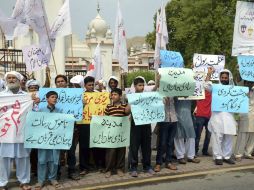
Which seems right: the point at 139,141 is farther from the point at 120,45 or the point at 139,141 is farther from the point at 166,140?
the point at 120,45

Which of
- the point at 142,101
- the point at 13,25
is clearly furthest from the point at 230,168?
the point at 13,25

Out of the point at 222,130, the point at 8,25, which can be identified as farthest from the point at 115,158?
the point at 8,25

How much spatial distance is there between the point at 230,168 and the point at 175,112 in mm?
1432

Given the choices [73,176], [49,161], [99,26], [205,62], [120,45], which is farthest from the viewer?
[99,26]

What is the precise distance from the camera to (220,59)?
9133 mm

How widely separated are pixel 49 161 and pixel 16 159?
0.50 meters

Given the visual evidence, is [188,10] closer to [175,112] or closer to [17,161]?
[175,112]

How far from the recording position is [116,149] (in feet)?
24.2

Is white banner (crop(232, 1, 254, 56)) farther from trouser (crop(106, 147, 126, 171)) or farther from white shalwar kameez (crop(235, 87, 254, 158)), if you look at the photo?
trouser (crop(106, 147, 126, 171))

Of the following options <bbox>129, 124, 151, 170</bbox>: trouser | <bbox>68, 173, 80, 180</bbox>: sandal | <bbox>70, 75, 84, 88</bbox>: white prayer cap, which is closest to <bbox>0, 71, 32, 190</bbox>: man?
<bbox>68, 173, 80, 180</bbox>: sandal

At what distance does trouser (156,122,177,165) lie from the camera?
7617mm

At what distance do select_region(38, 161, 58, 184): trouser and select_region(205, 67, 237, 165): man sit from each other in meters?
3.11

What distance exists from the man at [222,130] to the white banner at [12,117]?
11.5ft

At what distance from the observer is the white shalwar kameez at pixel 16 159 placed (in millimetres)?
6438
